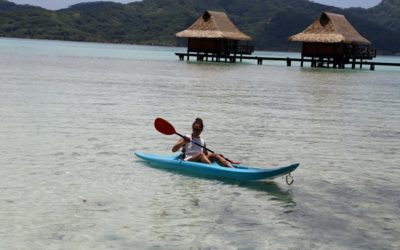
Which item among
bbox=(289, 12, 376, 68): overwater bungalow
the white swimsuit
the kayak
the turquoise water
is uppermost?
bbox=(289, 12, 376, 68): overwater bungalow

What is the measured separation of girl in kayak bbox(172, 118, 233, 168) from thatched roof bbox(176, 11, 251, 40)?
4504cm

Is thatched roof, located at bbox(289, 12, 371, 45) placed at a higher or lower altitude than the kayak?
higher

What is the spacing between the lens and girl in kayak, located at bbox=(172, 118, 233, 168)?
940 cm

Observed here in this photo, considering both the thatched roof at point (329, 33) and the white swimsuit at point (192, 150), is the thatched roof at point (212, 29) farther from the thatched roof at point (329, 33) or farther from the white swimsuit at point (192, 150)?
the white swimsuit at point (192, 150)

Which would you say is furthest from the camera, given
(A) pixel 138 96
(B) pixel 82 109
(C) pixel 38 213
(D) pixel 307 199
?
(A) pixel 138 96

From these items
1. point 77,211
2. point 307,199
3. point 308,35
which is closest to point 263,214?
point 307,199

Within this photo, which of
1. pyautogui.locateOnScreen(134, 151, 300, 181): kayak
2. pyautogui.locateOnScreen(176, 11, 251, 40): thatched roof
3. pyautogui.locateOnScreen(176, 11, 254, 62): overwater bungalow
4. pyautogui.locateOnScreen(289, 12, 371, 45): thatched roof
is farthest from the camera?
pyautogui.locateOnScreen(176, 11, 254, 62): overwater bungalow

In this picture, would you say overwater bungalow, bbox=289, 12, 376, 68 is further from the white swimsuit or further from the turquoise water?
the white swimsuit

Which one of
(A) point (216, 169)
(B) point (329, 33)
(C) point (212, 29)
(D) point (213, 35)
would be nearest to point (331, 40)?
(B) point (329, 33)

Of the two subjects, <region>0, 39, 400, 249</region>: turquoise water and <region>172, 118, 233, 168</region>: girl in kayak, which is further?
<region>172, 118, 233, 168</region>: girl in kayak

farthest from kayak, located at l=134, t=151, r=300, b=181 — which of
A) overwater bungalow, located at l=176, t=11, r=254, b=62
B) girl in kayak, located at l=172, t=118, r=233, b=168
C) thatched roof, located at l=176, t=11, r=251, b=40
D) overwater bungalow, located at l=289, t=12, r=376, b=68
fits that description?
overwater bungalow, located at l=176, t=11, r=254, b=62

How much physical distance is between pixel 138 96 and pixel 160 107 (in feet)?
11.2

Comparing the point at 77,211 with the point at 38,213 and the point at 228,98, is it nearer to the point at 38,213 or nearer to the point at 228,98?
the point at 38,213

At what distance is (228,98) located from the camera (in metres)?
23.0
